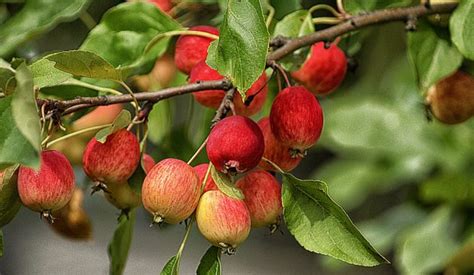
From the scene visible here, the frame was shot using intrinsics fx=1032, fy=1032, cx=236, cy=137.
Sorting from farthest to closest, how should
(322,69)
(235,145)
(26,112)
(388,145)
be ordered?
(388,145) → (322,69) → (235,145) → (26,112)

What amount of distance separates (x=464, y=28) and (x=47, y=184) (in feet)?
1.27

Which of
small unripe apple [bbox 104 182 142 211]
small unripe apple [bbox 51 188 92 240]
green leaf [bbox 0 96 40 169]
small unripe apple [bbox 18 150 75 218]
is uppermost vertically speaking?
green leaf [bbox 0 96 40 169]

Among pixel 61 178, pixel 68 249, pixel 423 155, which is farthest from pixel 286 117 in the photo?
pixel 68 249

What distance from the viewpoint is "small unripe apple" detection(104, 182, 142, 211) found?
0.80 m

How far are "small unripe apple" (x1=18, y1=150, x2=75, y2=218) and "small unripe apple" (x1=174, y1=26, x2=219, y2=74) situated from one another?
0.19 meters

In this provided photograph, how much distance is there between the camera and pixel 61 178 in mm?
725

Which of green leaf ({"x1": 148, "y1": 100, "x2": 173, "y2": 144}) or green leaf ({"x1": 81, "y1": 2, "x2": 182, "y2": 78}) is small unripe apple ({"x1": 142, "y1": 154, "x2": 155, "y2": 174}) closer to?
green leaf ({"x1": 81, "y1": 2, "x2": 182, "y2": 78})

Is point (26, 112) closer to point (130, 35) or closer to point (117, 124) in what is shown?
point (117, 124)

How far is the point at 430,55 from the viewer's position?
0.95 m

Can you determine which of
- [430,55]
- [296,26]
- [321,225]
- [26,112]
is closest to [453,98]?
[430,55]

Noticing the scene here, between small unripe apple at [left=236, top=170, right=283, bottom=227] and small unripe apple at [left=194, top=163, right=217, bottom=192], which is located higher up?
small unripe apple at [left=194, top=163, right=217, bottom=192]

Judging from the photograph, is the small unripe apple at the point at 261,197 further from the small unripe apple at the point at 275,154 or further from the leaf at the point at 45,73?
the leaf at the point at 45,73

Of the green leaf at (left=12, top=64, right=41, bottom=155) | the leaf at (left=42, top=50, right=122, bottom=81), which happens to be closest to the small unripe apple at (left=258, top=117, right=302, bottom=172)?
the leaf at (left=42, top=50, right=122, bottom=81)

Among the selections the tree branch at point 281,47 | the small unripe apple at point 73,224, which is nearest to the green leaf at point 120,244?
the small unripe apple at point 73,224
